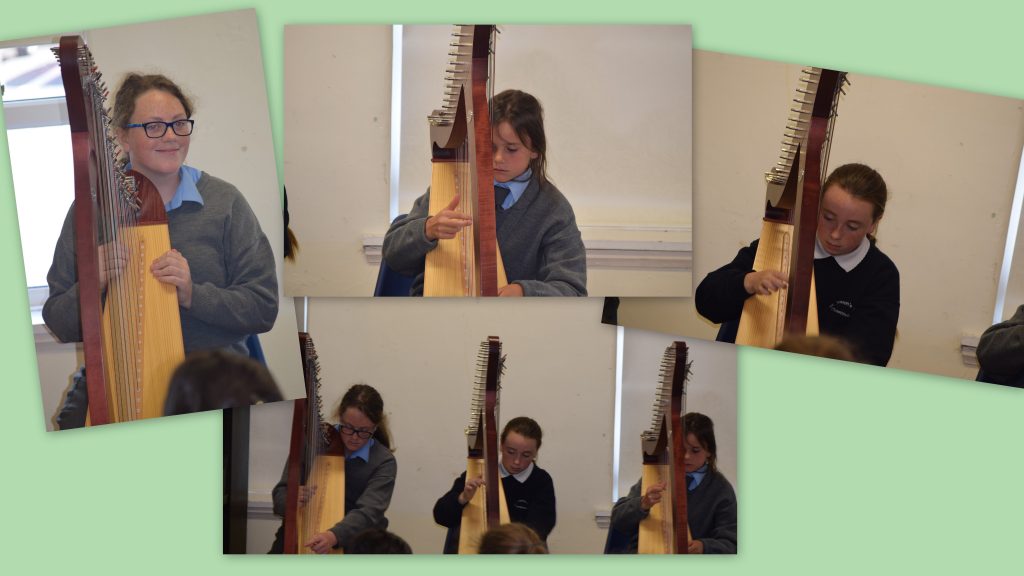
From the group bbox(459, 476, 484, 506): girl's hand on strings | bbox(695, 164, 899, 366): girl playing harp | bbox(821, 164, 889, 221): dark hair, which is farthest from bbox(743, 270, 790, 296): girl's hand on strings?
bbox(459, 476, 484, 506): girl's hand on strings

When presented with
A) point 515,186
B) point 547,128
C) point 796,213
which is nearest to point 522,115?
point 547,128

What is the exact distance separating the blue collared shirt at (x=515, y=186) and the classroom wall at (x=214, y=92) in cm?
62

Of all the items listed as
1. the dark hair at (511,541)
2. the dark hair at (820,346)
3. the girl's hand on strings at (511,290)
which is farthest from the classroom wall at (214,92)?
the dark hair at (820,346)

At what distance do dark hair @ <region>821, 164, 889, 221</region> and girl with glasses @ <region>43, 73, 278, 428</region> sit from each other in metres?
1.57

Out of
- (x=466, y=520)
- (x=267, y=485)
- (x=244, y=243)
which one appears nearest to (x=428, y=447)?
(x=466, y=520)

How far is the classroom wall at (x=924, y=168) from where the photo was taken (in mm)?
3141

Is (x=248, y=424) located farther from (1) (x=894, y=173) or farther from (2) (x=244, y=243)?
(1) (x=894, y=173)

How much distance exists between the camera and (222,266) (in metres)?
3.21

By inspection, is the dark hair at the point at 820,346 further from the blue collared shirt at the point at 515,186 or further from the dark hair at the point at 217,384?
the dark hair at the point at 217,384

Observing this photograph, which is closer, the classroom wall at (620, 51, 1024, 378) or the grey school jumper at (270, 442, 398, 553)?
the classroom wall at (620, 51, 1024, 378)

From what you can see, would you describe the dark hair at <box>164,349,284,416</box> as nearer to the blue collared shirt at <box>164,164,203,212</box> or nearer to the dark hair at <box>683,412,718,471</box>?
the blue collared shirt at <box>164,164,203,212</box>

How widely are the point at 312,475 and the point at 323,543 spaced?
0.20 metres

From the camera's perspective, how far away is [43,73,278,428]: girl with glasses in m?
3.10

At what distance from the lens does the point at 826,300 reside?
10.6 ft
